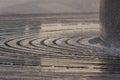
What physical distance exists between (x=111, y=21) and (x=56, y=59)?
1.89 meters

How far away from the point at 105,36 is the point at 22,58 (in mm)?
2326

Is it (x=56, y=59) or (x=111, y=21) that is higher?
(x=111, y=21)

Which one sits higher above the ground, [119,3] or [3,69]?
[119,3]

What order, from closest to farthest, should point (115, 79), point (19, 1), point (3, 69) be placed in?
point (115, 79) → point (3, 69) → point (19, 1)

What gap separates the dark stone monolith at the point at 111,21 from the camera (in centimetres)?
878

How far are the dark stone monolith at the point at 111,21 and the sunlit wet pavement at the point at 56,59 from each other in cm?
25

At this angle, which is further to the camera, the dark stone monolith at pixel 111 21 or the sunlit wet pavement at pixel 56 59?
the dark stone monolith at pixel 111 21

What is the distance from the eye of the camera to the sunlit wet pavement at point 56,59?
6.58 metres

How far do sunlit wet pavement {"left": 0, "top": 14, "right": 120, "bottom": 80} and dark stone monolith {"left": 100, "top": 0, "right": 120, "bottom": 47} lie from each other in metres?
0.25

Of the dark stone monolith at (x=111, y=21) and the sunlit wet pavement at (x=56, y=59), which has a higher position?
the dark stone monolith at (x=111, y=21)

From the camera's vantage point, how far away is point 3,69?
23.1 ft

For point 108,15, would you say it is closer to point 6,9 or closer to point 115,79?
point 115,79

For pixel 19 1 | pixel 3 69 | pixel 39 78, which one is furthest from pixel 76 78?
pixel 19 1

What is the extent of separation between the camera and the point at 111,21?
8.98m
